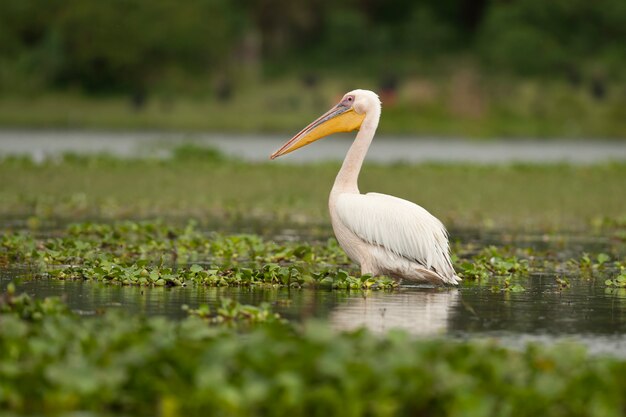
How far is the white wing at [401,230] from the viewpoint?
9469mm

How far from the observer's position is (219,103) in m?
40.6

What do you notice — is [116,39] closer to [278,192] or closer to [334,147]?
[334,147]

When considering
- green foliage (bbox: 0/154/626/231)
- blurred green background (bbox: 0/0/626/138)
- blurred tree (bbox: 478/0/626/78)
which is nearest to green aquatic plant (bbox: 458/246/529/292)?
green foliage (bbox: 0/154/626/231)

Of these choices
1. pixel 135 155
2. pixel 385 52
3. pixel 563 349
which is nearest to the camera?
pixel 563 349

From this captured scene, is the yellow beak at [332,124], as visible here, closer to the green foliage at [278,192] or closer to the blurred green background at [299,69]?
the green foliage at [278,192]

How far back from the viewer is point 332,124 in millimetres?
10664

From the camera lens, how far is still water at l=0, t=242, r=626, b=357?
25.0 ft

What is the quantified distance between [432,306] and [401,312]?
40 cm

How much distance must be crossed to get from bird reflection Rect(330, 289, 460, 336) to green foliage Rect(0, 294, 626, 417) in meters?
1.52

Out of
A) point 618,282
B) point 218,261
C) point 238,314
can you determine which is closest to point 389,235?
point 618,282

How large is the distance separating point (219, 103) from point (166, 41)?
355 centimetres

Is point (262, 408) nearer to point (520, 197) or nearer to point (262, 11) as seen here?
point (520, 197)

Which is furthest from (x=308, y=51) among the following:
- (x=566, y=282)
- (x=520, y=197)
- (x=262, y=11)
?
(x=566, y=282)

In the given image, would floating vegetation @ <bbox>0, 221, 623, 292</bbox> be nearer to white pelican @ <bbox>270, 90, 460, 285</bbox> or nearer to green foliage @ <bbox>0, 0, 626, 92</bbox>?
white pelican @ <bbox>270, 90, 460, 285</bbox>
